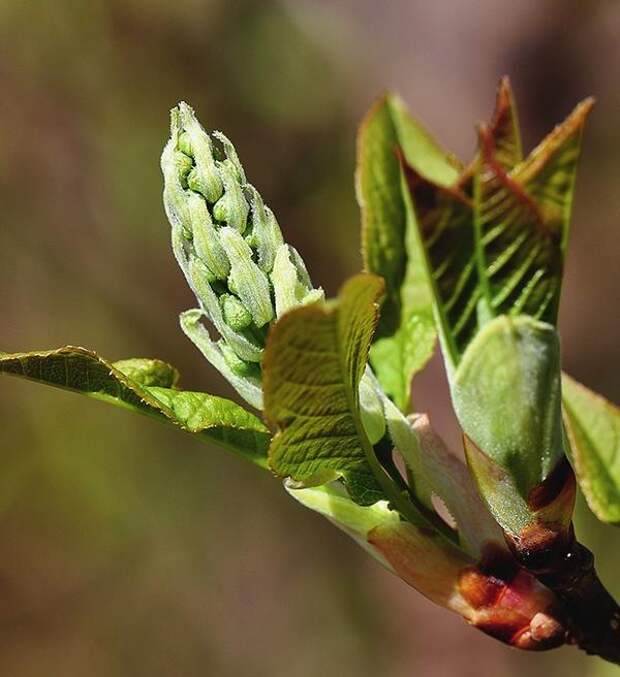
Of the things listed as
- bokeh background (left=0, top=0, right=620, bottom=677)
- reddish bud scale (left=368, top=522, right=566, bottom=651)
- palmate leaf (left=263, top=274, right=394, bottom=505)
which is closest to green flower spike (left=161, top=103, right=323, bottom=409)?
palmate leaf (left=263, top=274, right=394, bottom=505)

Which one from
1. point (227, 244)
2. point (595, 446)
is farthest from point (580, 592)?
point (227, 244)

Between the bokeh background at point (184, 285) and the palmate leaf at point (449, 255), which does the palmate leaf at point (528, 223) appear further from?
the bokeh background at point (184, 285)

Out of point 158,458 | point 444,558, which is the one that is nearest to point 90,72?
point 158,458

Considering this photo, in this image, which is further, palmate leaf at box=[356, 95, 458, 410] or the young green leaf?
palmate leaf at box=[356, 95, 458, 410]

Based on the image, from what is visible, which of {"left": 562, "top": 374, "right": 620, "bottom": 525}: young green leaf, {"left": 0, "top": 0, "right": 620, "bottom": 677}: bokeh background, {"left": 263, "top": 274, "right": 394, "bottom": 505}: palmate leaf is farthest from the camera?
{"left": 0, "top": 0, "right": 620, "bottom": 677}: bokeh background

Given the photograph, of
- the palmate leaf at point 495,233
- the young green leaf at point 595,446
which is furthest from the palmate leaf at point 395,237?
the palmate leaf at point 495,233

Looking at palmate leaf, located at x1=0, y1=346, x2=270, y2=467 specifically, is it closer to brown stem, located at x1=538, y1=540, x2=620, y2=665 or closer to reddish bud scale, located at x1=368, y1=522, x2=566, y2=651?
reddish bud scale, located at x1=368, y1=522, x2=566, y2=651
